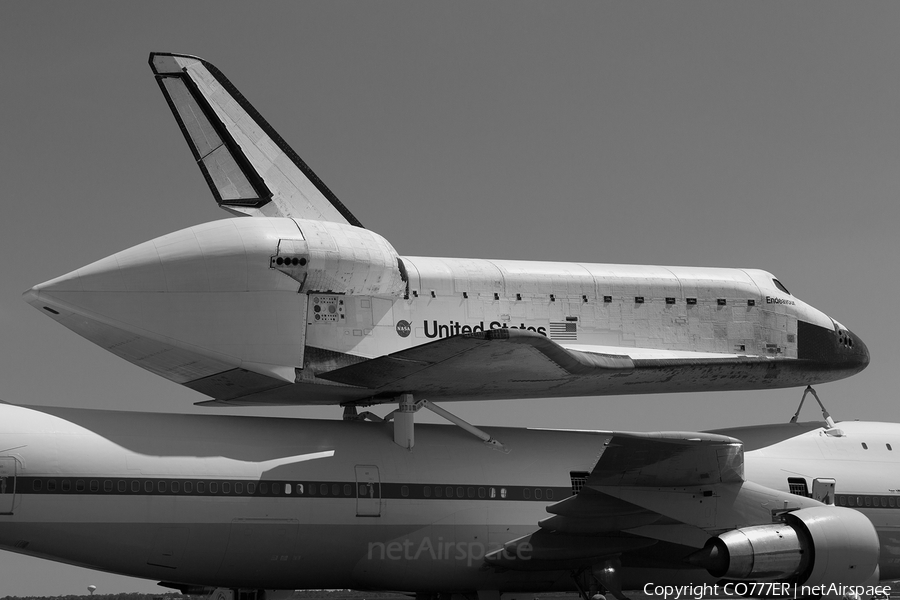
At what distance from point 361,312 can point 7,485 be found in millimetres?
5584

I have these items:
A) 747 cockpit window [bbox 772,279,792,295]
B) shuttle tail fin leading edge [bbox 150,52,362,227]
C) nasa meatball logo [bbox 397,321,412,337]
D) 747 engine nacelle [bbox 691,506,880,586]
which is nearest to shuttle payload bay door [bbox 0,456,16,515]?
shuttle tail fin leading edge [bbox 150,52,362,227]

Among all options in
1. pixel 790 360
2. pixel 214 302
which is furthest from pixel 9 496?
pixel 790 360

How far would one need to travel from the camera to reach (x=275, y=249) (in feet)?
49.0

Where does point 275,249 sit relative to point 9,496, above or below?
above

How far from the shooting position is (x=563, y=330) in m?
17.1

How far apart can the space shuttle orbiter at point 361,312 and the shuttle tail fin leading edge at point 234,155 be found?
24 millimetres

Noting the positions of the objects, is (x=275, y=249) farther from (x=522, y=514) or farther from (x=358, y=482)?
(x=522, y=514)

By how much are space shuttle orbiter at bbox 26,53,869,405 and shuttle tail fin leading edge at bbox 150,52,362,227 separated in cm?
2

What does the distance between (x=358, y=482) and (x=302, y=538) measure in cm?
126

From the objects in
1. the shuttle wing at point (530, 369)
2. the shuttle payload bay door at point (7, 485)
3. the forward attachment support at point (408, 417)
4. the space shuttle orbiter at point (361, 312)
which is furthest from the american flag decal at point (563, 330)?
the shuttle payload bay door at point (7, 485)

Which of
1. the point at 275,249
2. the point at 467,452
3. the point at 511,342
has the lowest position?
the point at 467,452

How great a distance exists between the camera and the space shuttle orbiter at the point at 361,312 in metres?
14.6

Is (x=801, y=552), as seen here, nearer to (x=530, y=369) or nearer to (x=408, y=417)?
(x=530, y=369)

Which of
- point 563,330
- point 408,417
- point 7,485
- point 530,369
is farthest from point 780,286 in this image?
Answer: point 7,485
